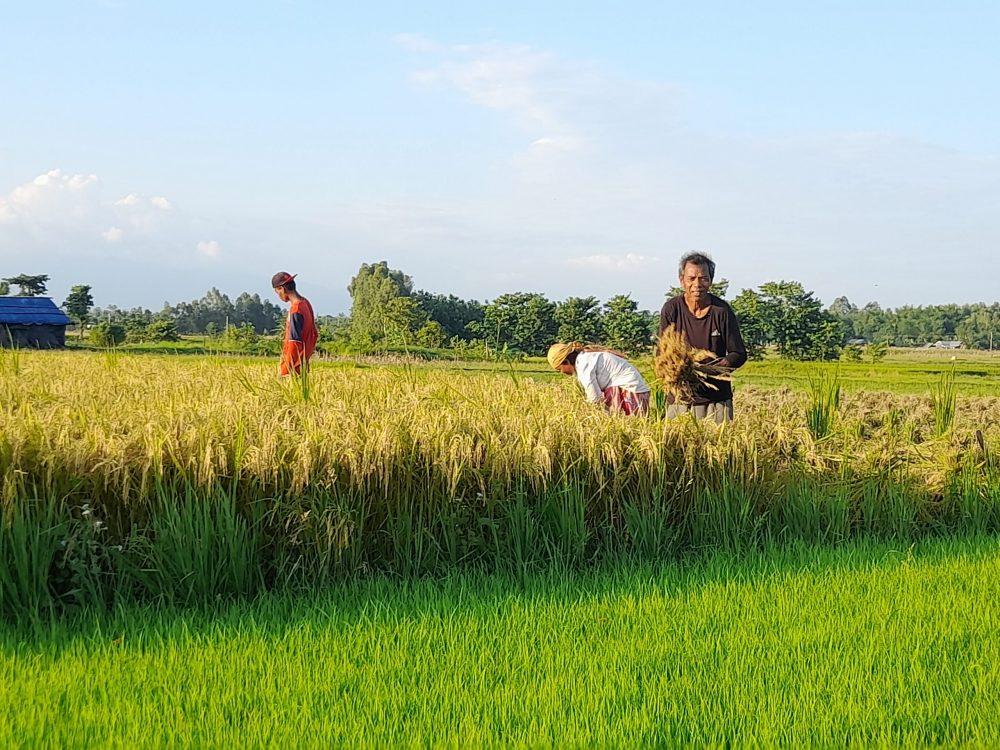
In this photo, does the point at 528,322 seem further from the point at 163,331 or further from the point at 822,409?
the point at 822,409

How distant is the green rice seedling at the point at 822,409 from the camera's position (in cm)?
748

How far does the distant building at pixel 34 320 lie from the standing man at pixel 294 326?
33715mm

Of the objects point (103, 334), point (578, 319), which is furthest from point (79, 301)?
point (578, 319)

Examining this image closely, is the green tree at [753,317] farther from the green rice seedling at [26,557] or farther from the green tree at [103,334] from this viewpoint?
the green rice seedling at [26,557]

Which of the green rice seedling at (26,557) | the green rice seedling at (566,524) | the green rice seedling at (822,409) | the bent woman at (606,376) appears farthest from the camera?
the green rice seedling at (822,409)

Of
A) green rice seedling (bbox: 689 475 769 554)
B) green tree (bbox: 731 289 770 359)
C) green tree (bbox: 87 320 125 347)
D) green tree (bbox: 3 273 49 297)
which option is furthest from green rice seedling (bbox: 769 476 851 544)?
green tree (bbox: 3 273 49 297)

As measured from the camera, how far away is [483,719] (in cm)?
305

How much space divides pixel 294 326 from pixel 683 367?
363 cm

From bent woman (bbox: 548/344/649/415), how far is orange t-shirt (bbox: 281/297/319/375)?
239 cm

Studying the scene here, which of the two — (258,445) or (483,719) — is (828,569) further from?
(258,445)

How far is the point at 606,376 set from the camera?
280 inches

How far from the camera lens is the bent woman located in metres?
6.91

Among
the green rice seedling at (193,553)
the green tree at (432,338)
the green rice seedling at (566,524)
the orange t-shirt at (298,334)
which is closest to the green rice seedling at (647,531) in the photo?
the green rice seedling at (566,524)

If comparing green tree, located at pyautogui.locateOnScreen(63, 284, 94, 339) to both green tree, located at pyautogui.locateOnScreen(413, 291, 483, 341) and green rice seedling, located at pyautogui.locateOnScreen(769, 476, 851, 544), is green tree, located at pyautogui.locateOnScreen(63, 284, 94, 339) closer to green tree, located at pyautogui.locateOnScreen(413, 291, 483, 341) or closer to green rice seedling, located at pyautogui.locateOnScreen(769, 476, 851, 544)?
green tree, located at pyautogui.locateOnScreen(413, 291, 483, 341)
